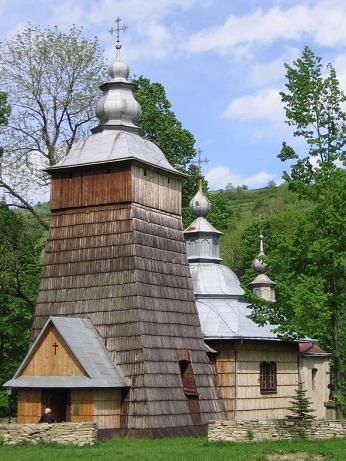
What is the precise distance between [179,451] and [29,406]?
7584 mm

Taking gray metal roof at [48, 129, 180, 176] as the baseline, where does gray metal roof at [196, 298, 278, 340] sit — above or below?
below

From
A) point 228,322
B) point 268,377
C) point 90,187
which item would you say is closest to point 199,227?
point 228,322

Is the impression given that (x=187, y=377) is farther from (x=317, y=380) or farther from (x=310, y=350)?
(x=310, y=350)

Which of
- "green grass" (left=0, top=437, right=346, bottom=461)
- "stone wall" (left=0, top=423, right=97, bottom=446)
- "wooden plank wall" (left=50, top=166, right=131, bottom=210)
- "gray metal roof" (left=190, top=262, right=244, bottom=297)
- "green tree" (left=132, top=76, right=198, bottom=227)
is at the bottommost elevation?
"green grass" (left=0, top=437, right=346, bottom=461)

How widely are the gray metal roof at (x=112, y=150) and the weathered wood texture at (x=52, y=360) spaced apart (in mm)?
6070

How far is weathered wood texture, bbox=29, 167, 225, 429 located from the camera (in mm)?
28391

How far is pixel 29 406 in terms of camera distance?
93.3ft

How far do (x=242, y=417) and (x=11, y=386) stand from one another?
30.5ft

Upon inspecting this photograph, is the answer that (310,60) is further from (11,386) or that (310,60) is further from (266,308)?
(11,386)

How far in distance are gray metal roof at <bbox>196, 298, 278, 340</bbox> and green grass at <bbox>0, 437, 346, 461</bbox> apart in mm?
9445

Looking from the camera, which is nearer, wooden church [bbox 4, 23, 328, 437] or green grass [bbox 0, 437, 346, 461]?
green grass [bbox 0, 437, 346, 461]

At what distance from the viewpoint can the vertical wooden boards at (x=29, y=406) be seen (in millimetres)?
28281

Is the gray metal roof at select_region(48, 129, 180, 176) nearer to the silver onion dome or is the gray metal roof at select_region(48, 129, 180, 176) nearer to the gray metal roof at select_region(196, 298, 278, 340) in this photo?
the silver onion dome

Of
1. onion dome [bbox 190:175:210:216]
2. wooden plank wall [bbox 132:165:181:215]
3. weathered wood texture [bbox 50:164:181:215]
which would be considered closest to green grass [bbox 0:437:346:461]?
weathered wood texture [bbox 50:164:181:215]
